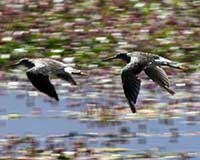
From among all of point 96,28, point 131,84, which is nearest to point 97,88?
point 131,84

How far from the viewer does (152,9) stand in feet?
60.3

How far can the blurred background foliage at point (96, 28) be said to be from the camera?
52.2 feet

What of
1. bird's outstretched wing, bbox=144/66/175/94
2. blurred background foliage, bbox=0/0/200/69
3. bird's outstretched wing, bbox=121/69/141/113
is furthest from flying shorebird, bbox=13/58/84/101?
blurred background foliage, bbox=0/0/200/69

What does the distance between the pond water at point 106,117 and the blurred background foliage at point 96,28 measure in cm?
102

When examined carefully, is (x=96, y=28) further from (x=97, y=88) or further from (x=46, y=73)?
(x=46, y=73)

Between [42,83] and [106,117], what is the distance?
4.01 ft

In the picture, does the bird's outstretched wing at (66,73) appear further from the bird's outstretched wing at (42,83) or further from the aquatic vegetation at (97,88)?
the aquatic vegetation at (97,88)

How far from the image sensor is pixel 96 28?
17.2m

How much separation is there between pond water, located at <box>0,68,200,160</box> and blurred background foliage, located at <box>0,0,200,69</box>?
1.02m

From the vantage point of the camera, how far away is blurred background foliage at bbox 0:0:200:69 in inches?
626

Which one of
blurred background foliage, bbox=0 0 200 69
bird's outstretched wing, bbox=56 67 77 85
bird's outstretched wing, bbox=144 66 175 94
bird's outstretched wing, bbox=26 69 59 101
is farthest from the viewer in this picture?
blurred background foliage, bbox=0 0 200 69

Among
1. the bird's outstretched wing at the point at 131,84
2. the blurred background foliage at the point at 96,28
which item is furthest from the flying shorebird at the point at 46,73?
the blurred background foliage at the point at 96,28

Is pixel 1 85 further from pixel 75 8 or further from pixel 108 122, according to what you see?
pixel 75 8

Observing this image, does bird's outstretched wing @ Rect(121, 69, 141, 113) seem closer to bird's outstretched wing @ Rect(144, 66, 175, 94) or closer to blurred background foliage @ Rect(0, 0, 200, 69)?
bird's outstretched wing @ Rect(144, 66, 175, 94)
